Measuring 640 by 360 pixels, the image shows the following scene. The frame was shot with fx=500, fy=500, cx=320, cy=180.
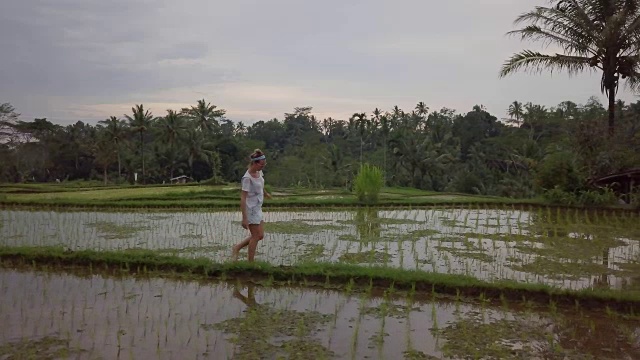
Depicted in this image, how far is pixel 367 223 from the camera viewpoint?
10.7 meters

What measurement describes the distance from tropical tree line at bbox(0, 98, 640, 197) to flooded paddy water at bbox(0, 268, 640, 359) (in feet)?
66.1

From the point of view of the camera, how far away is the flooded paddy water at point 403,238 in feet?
Result: 21.9

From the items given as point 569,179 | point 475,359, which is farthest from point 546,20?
point 475,359

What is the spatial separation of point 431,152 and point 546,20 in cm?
1668

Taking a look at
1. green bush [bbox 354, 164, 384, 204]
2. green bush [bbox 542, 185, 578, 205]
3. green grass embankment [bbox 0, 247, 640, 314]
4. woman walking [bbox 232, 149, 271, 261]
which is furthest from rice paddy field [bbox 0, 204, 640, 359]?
green bush [bbox 354, 164, 384, 204]

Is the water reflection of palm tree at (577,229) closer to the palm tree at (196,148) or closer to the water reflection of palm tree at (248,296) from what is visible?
the water reflection of palm tree at (248,296)

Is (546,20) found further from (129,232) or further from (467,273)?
(129,232)

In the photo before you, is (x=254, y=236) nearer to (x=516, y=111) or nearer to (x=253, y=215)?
(x=253, y=215)

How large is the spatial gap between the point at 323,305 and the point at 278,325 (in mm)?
803

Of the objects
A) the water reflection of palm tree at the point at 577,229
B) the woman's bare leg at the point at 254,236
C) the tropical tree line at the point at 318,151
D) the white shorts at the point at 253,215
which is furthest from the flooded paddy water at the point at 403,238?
the tropical tree line at the point at 318,151

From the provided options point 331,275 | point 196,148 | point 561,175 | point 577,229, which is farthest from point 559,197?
point 196,148

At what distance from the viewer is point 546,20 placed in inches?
549

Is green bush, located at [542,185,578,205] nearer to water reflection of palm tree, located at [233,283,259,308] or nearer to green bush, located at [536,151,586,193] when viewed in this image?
green bush, located at [536,151,586,193]

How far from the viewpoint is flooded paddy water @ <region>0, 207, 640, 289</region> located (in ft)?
21.9
